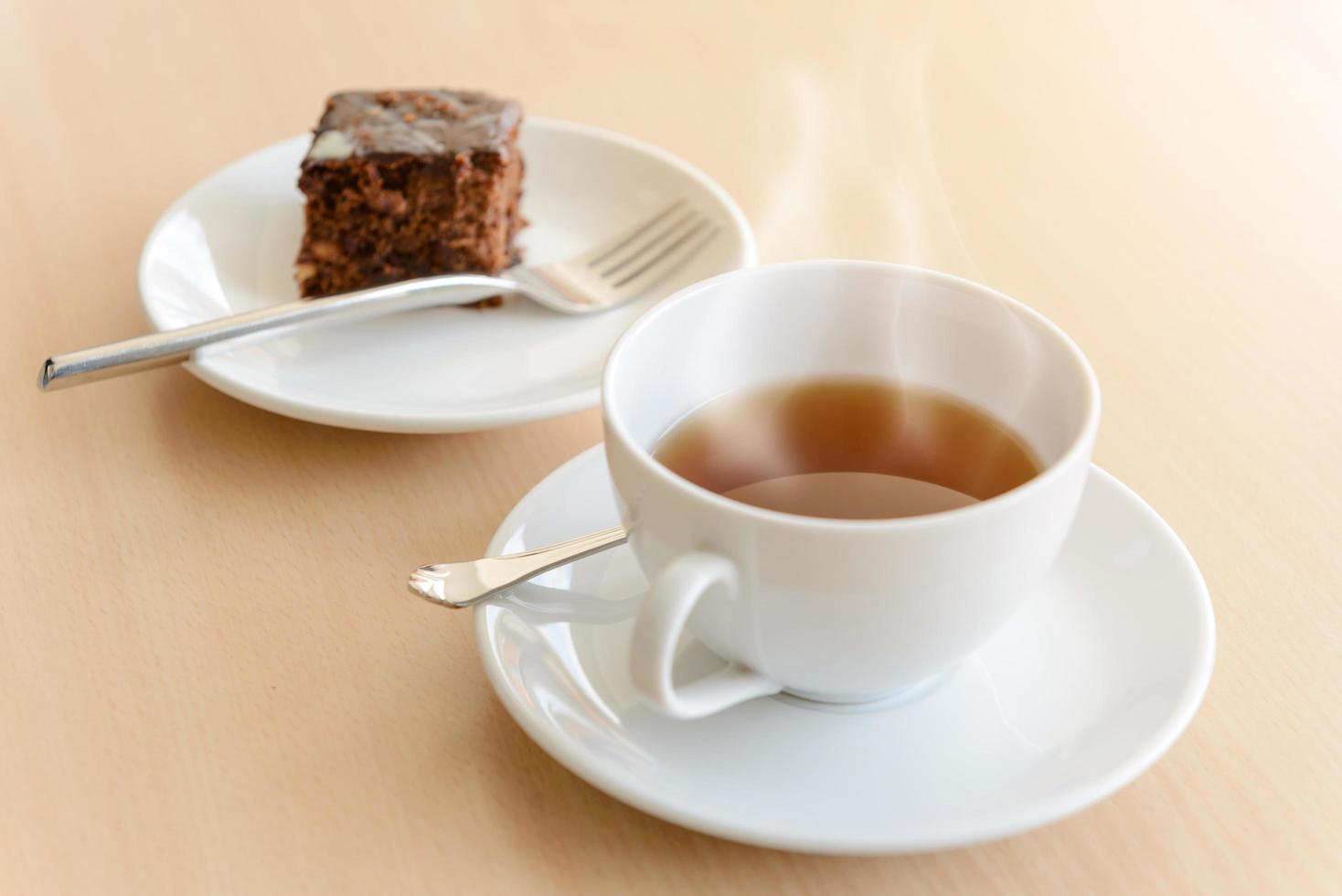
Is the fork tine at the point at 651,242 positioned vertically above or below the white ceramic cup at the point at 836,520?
below

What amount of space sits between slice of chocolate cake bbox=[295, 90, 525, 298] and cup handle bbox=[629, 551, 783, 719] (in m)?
0.65

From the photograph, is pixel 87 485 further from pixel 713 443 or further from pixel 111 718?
pixel 713 443

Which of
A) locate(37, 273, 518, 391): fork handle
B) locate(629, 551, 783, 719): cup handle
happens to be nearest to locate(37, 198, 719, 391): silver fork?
locate(37, 273, 518, 391): fork handle

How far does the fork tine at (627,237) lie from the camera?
3.77 ft

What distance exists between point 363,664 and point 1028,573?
0.37m

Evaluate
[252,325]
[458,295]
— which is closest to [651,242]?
[458,295]

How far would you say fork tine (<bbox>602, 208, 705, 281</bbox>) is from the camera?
44.7 inches

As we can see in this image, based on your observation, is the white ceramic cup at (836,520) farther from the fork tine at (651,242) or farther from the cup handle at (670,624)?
the fork tine at (651,242)

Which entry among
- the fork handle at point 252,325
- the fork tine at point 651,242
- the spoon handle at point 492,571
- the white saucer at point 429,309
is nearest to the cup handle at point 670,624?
the spoon handle at point 492,571

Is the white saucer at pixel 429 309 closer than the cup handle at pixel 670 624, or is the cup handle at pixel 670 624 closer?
the cup handle at pixel 670 624

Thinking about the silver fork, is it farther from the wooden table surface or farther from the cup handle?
the cup handle

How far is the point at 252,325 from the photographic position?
3.07 ft

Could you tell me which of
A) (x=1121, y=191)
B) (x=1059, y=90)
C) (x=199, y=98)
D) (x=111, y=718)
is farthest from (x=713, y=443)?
(x=199, y=98)

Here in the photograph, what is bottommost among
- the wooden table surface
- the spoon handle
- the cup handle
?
the wooden table surface
